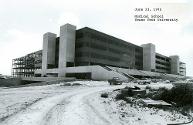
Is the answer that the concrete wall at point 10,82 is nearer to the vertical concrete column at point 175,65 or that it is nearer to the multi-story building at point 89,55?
the multi-story building at point 89,55

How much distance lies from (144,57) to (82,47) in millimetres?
47651

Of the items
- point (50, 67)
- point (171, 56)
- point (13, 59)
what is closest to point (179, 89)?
point (50, 67)

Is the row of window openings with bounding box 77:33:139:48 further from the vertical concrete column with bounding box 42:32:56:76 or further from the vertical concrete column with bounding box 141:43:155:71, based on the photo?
the vertical concrete column with bounding box 42:32:56:76

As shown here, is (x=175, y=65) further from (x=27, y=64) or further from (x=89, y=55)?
(x=27, y=64)

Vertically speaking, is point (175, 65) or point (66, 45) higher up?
point (66, 45)

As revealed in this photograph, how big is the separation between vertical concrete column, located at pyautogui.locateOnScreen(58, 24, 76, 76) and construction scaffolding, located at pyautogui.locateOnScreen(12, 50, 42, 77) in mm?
40927

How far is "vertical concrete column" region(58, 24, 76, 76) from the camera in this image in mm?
71438

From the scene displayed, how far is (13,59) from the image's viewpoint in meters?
135

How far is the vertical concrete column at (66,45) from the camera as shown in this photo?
2813 inches

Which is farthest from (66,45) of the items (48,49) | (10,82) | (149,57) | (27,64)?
(27,64)

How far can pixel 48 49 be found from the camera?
83.2 metres

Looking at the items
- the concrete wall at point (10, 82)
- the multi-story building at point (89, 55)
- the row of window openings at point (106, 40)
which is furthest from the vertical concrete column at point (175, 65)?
the concrete wall at point (10, 82)

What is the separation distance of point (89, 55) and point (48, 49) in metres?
22.0

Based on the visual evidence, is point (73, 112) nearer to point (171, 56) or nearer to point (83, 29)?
point (83, 29)
